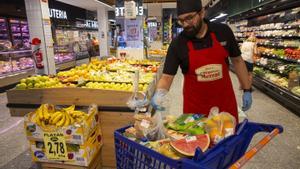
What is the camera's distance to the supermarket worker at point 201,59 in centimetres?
178

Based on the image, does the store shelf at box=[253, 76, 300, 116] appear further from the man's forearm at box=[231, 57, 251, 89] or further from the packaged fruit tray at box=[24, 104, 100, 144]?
the packaged fruit tray at box=[24, 104, 100, 144]

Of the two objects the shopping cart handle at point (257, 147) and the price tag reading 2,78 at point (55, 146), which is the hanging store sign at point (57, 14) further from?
the shopping cart handle at point (257, 147)

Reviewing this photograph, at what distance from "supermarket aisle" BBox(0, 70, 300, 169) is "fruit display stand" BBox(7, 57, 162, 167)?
0.67 meters

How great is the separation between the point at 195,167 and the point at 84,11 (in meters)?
18.7

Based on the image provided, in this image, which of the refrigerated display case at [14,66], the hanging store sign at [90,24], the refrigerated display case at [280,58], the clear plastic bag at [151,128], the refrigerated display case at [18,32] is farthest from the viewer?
the hanging store sign at [90,24]

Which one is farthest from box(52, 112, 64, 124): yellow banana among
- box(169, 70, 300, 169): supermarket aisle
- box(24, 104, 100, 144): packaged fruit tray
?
box(169, 70, 300, 169): supermarket aisle

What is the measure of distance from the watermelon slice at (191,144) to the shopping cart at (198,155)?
2.9 inches

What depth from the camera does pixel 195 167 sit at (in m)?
0.89

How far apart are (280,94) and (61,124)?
206 inches

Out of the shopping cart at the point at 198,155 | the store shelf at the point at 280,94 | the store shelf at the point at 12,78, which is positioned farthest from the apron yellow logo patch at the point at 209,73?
the store shelf at the point at 12,78

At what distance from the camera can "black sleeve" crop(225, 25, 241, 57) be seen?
1.90m

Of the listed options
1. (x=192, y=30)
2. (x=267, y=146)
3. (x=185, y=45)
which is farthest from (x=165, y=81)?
(x=267, y=146)

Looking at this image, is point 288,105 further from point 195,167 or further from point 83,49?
point 83,49

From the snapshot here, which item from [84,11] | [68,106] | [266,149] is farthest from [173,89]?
[84,11]
